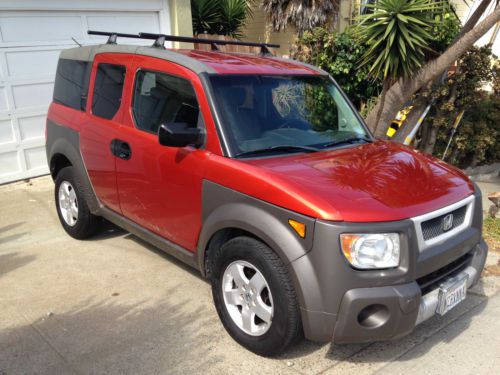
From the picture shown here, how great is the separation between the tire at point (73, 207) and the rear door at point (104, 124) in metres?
0.33

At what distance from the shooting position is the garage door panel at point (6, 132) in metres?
6.91

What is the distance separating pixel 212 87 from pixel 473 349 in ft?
8.21

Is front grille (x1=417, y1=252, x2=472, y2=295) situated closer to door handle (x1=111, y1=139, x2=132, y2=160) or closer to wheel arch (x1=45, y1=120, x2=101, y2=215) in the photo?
door handle (x1=111, y1=139, x2=132, y2=160)

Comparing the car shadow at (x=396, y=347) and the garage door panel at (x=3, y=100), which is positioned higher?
the garage door panel at (x=3, y=100)

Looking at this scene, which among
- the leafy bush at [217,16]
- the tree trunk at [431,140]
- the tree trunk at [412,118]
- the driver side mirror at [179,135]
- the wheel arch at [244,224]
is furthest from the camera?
the leafy bush at [217,16]

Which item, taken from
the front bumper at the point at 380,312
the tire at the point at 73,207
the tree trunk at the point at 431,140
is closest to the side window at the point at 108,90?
the tire at the point at 73,207

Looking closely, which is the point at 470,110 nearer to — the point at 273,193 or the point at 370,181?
the point at 370,181

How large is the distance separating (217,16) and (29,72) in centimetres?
465

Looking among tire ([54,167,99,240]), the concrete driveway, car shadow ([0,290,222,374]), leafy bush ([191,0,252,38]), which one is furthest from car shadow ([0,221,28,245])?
leafy bush ([191,0,252,38])

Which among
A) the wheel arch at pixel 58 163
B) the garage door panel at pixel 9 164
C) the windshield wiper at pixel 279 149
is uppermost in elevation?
the windshield wiper at pixel 279 149

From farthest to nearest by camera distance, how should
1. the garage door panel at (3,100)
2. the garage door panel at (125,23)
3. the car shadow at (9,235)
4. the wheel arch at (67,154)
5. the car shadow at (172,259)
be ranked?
the garage door panel at (125,23), the garage door panel at (3,100), the car shadow at (9,235), the wheel arch at (67,154), the car shadow at (172,259)

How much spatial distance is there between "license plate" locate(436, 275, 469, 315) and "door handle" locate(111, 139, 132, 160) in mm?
2521

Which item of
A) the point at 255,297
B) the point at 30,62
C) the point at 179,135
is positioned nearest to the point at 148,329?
the point at 255,297

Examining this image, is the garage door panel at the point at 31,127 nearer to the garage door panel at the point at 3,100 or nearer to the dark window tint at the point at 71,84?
the garage door panel at the point at 3,100
